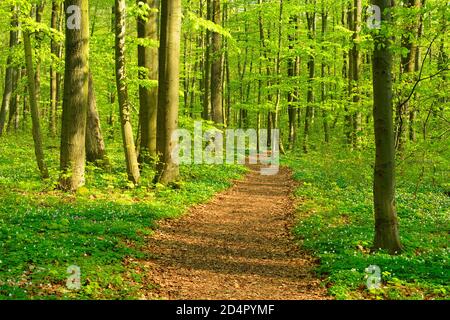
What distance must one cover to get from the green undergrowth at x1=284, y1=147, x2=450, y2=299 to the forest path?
54 cm

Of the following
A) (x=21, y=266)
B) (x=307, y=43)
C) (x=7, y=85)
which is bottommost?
(x=21, y=266)

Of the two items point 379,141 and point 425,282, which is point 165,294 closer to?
point 425,282

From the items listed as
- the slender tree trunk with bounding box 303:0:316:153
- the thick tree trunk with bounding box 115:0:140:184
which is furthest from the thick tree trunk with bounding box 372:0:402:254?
the slender tree trunk with bounding box 303:0:316:153

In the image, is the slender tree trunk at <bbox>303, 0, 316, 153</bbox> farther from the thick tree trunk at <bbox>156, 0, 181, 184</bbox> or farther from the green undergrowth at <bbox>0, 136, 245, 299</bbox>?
the thick tree trunk at <bbox>156, 0, 181, 184</bbox>

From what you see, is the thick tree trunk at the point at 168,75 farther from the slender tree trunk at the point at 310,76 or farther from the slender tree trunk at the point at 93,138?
the slender tree trunk at the point at 310,76

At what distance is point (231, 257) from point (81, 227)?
356 centimetres

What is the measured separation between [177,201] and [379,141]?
7616 millimetres

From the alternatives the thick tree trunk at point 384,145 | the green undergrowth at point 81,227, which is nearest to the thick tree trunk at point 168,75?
the green undergrowth at point 81,227

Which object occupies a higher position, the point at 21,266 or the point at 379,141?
the point at 379,141

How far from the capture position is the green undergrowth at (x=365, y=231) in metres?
7.55

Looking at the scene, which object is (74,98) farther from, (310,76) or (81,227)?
(310,76)

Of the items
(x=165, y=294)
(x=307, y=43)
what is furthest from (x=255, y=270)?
(x=307, y=43)

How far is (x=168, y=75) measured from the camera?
15.6 metres

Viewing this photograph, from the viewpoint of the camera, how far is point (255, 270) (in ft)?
29.3
